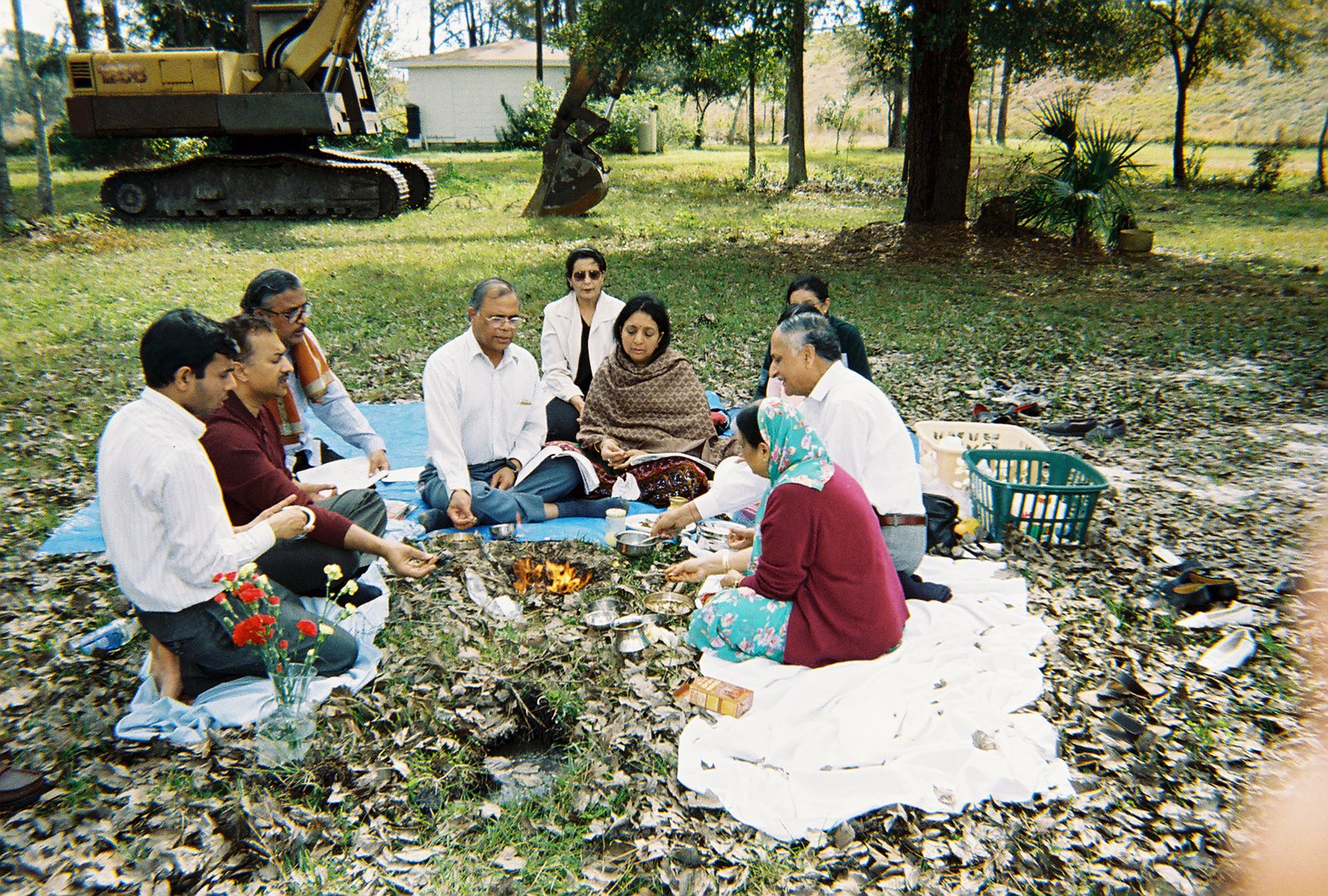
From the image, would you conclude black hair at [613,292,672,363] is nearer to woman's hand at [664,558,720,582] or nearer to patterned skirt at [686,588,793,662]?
woman's hand at [664,558,720,582]

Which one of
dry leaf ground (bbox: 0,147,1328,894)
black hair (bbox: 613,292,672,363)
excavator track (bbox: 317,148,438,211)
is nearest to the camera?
dry leaf ground (bbox: 0,147,1328,894)

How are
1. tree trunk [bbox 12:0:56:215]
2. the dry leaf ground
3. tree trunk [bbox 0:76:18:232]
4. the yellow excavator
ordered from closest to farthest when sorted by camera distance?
the dry leaf ground
tree trunk [bbox 0:76:18:232]
tree trunk [bbox 12:0:56:215]
the yellow excavator

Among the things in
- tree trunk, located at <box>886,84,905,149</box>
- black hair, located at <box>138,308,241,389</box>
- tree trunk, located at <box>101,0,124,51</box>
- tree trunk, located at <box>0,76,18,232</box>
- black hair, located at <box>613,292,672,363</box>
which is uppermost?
tree trunk, located at <box>101,0,124,51</box>

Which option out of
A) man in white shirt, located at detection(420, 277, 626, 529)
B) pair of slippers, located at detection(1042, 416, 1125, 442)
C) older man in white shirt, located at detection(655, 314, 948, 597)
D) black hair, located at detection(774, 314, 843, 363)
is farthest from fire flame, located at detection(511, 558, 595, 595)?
pair of slippers, located at detection(1042, 416, 1125, 442)

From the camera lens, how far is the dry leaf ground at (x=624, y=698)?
299 centimetres

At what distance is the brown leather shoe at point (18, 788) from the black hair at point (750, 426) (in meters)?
2.96

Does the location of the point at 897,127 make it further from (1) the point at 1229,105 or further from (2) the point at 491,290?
(2) the point at 491,290

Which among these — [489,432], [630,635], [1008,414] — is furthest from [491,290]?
[1008,414]

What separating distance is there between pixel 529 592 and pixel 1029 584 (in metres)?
2.70

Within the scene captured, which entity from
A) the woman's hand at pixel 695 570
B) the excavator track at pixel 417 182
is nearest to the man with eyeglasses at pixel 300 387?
the woman's hand at pixel 695 570

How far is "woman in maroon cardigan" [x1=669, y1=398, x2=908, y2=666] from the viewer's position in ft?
12.3

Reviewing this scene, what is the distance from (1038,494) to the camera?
16.7 feet

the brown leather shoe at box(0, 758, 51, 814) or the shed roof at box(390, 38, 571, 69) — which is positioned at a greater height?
the shed roof at box(390, 38, 571, 69)

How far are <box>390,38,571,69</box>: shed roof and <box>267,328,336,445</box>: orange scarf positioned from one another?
39.8 meters
